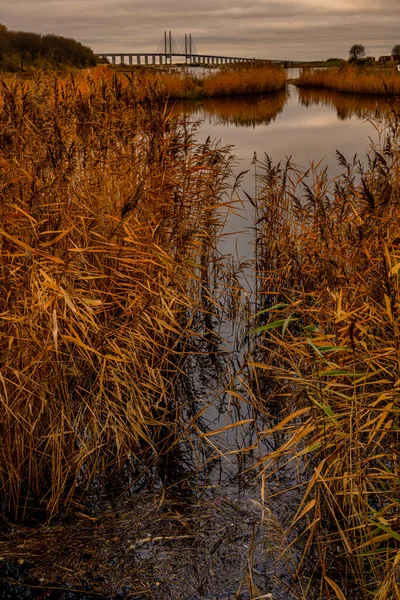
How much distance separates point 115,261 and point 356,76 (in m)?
22.8

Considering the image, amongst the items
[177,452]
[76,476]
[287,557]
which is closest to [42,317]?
[76,476]

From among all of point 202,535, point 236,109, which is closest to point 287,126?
point 236,109

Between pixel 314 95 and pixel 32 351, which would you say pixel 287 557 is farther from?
pixel 314 95

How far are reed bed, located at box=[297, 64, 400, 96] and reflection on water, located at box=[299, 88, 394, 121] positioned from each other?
0.96ft

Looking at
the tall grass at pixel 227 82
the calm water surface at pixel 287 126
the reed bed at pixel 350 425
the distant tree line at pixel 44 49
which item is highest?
the distant tree line at pixel 44 49

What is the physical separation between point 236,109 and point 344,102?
4223mm

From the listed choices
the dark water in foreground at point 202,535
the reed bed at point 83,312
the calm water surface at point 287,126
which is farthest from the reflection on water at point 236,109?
the dark water in foreground at point 202,535

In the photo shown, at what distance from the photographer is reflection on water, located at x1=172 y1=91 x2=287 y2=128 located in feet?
57.6

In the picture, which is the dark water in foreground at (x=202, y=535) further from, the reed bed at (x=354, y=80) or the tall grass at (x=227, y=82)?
the tall grass at (x=227, y=82)

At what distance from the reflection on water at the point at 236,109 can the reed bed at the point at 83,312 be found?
11.7 m

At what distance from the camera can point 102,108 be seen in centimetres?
535

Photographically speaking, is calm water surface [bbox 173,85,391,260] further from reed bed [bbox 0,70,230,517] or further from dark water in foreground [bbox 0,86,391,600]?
dark water in foreground [bbox 0,86,391,600]

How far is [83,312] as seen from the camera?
3.10 meters

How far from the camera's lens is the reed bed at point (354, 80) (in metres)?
20.9
